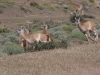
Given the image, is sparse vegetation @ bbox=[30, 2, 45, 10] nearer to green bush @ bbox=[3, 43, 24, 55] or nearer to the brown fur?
the brown fur

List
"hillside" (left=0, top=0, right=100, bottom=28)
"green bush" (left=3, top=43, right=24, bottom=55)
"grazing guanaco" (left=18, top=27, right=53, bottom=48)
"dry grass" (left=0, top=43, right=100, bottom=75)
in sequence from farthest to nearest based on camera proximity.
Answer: "hillside" (left=0, top=0, right=100, bottom=28)
"grazing guanaco" (left=18, top=27, right=53, bottom=48)
"green bush" (left=3, top=43, right=24, bottom=55)
"dry grass" (left=0, top=43, right=100, bottom=75)

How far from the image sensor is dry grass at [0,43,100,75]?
12914mm

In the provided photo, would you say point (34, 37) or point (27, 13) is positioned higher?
point (34, 37)

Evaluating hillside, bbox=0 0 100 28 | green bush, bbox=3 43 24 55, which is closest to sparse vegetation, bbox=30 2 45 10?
hillside, bbox=0 0 100 28

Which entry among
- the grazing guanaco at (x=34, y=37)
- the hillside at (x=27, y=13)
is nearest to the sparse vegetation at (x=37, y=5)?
the hillside at (x=27, y=13)

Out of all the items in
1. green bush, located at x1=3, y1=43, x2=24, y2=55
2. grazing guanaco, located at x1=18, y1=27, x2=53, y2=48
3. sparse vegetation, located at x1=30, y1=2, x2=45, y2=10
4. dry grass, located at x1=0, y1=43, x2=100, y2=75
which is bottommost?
sparse vegetation, located at x1=30, y1=2, x2=45, y2=10

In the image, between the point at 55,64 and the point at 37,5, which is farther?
the point at 37,5

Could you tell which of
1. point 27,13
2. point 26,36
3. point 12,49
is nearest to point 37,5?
point 27,13

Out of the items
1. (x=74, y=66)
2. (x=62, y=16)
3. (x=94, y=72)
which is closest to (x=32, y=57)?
(x=74, y=66)

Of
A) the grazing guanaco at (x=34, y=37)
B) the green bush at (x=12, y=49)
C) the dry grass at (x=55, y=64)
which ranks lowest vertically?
the green bush at (x=12, y=49)

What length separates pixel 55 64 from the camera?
1415cm

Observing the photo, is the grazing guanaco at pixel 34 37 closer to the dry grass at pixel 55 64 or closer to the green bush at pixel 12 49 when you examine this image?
the green bush at pixel 12 49

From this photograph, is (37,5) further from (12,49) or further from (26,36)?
(12,49)

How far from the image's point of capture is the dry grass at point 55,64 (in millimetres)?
12914
